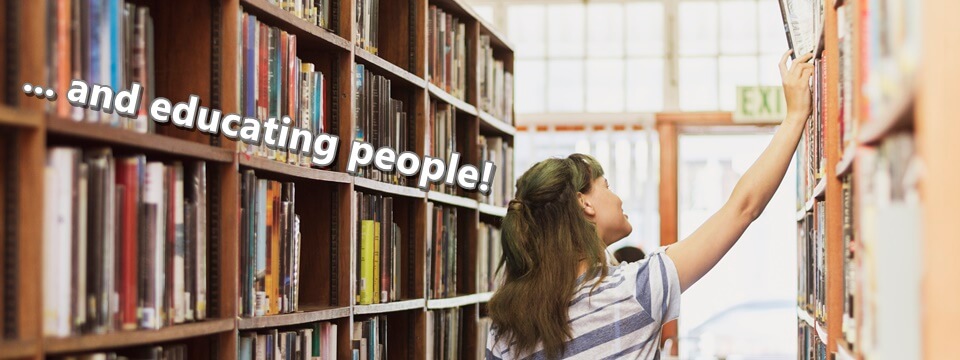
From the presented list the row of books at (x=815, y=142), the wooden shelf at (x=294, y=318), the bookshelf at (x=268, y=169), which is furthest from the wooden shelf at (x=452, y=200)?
the row of books at (x=815, y=142)

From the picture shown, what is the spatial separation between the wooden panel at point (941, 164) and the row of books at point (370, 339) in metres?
2.09

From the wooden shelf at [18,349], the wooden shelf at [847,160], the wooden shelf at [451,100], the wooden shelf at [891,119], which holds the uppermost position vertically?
the wooden shelf at [451,100]

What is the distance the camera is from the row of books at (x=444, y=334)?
11.8ft

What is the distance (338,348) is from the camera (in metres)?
2.91

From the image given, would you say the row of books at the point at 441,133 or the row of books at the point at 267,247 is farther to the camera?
the row of books at the point at 441,133

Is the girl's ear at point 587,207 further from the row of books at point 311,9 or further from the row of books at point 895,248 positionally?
the row of books at point 895,248

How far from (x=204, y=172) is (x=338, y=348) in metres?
0.91

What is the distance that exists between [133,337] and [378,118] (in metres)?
1.41

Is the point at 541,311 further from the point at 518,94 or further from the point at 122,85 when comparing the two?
the point at 518,94

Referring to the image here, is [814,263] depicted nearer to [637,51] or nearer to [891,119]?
[891,119]

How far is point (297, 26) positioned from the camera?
259 centimetres

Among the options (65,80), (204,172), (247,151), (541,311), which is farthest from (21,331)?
(541,311)

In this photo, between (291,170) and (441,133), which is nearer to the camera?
(291,170)

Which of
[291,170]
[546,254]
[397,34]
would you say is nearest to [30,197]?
[291,170]
